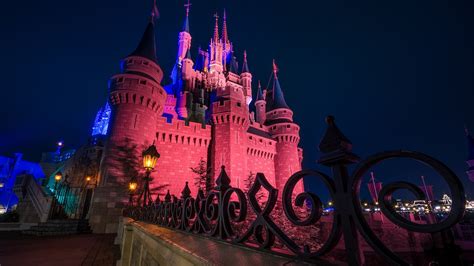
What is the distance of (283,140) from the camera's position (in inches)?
1075

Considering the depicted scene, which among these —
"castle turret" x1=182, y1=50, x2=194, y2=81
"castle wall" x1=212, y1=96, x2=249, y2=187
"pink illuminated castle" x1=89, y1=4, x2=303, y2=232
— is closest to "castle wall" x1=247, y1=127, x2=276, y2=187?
"pink illuminated castle" x1=89, y1=4, x2=303, y2=232

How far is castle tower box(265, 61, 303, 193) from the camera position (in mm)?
25891

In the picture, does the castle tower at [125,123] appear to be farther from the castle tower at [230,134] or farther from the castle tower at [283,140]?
the castle tower at [283,140]

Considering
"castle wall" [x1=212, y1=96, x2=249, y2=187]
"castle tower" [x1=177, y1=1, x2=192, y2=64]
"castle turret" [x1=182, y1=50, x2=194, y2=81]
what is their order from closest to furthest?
"castle wall" [x1=212, y1=96, x2=249, y2=187] → "castle turret" [x1=182, y1=50, x2=194, y2=81] → "castle tower" [x1=177, y1=1, x2=192, y2=64]

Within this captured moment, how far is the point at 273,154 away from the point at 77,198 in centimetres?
1993

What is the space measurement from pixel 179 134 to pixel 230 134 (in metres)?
4.91

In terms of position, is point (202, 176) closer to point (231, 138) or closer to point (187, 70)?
point (231, 138)

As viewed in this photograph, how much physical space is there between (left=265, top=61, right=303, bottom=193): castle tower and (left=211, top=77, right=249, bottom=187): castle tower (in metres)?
6.33

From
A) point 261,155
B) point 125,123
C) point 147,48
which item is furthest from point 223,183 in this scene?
point 261,155

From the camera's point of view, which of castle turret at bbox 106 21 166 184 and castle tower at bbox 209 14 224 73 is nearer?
castle turret at bbox 106 21 166 184

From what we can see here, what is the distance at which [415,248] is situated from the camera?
1828cm

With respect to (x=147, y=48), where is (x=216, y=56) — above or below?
above

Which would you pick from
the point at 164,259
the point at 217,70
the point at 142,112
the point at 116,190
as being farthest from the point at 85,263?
the point at 217,70

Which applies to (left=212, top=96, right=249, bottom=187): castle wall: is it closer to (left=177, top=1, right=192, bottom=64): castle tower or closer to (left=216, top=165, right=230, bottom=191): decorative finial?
(left=216, top=165, right=230, bottom=191): decorative finial
